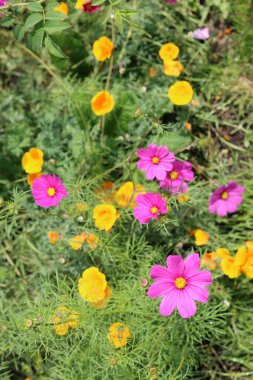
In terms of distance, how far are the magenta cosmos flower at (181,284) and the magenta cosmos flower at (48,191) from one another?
434 millimetres

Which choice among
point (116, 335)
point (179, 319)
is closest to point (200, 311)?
point (179, 319)

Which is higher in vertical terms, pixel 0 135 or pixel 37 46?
pixel 37 46

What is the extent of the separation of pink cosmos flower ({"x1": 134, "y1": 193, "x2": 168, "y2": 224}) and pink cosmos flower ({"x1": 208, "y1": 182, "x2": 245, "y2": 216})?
452 millimetres

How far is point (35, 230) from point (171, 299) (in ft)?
2.64

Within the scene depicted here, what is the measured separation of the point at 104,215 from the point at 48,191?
20 centimetres

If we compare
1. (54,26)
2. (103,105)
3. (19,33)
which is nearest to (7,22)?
(19,33)

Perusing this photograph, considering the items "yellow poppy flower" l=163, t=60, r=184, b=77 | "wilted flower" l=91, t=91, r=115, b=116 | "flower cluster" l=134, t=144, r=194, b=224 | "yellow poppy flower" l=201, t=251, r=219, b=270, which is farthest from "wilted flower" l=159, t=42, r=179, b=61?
"yellow poppy flower" l=201, t=251, r=219, b=270

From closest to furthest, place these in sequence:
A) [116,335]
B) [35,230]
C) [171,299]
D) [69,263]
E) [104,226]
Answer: [171,299] < [116,335] < [104,226] < [69,263] < [35,230]

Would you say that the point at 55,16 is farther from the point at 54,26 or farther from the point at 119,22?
the point at 119,22

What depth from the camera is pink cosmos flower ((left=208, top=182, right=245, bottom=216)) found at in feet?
5.97

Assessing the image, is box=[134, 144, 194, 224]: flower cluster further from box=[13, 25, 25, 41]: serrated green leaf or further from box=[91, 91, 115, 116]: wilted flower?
box=[13, 25, 25, 41]: serrated green leaf

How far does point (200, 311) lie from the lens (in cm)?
158

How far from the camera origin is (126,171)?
1.88 meters

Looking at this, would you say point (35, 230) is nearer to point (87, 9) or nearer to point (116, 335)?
point (116, 335)
